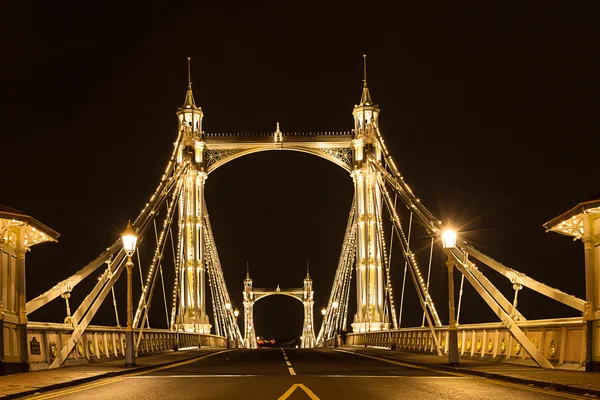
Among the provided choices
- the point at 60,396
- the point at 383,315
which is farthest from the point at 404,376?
the point at 383,315

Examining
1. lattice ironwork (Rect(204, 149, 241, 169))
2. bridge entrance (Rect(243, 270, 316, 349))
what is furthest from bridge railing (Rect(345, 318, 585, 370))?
bridge entrance (Rect(243, 270, 316, 349))

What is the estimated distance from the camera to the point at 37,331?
1867 cm

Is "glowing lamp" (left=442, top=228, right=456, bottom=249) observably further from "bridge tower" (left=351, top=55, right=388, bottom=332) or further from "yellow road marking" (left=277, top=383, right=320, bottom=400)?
"bridge tower" (left=351, top=55, right=388, bottom=332)

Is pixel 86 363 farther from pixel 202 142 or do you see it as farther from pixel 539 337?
pixel 202 142

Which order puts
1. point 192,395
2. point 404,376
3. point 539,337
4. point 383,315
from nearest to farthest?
point 192,395 < point 404,376 < point 539,337 < point 383,315

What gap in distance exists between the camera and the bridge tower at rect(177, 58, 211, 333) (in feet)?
144

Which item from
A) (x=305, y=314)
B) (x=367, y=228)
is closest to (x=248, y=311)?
(x=305, y=314)

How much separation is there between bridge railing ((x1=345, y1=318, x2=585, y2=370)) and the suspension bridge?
1.1 inches

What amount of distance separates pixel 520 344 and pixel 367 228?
25.1 metres

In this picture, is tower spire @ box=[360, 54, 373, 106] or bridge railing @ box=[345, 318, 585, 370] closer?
bridge railing @ box=[345, 318, 585, 370]

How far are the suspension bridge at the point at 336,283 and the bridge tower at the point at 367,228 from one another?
56 mm

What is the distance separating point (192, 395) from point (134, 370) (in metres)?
7.03

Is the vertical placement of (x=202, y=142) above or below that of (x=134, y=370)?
above

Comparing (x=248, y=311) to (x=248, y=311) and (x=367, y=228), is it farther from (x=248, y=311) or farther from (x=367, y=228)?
(x=367, y=228)
